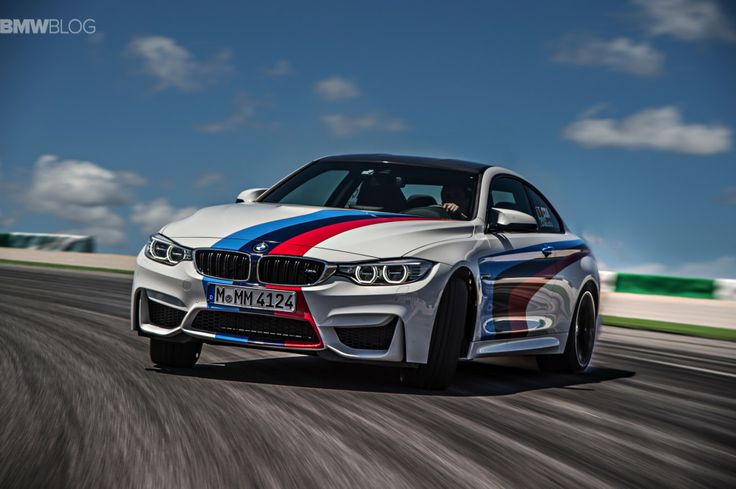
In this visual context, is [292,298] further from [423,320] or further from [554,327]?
[554,327]

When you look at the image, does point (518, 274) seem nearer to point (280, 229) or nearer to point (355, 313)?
point (355, 313)

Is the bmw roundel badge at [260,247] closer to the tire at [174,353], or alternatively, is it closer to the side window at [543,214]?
the tire at [174,353]

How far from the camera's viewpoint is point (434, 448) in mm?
4488

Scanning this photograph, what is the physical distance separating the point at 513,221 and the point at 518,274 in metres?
0.46

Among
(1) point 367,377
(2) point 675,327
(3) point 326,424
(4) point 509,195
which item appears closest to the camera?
(3) point 326,424

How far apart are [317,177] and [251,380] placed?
6.63ft

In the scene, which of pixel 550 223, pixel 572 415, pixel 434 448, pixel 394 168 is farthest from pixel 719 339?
pixel 434 448

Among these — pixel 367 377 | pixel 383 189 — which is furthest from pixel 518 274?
pixel 367 377

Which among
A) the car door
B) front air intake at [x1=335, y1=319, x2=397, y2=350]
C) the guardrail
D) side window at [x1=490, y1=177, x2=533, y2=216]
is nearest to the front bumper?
front air intake at [x1=335, y1=319, x2=397, y2=350]

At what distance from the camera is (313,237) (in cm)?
600

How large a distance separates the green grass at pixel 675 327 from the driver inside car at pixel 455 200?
844cm

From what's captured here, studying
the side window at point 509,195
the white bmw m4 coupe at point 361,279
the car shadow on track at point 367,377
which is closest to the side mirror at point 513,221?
the white bmw m4 coupe at point 361,279

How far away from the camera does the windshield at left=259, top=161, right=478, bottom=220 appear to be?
23.4 feet

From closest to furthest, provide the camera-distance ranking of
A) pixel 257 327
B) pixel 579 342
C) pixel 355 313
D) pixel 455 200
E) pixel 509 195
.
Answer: pixel 355 313, pixel 257 327, pixel 455 200, pixel 509 195, pixel 579 342
